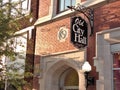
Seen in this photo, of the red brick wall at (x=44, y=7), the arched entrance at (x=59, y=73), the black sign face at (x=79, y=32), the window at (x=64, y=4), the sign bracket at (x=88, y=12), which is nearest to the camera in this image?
the black sign face at (x=79, y=32)

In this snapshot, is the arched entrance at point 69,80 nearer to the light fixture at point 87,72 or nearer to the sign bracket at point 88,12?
the light fixture at point 87,72

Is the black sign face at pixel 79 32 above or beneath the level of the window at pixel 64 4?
beneath

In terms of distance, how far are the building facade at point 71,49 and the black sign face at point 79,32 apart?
5.1 inches

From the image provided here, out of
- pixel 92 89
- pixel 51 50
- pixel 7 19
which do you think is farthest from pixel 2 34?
pixel 92 89

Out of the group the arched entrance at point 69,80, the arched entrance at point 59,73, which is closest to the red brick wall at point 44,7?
the arched entrance at point 59,73

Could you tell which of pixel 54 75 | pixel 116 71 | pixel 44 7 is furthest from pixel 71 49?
pixel 44 7

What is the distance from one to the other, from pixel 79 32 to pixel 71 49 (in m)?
0.99

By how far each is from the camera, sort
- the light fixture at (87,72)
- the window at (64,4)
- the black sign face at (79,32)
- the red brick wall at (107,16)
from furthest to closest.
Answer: the window at (64,4), the black sign face at (79,32), the red brick wall at (107,16), the light fixture at (87,72)

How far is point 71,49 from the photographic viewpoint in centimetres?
984

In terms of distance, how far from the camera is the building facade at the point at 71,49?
28.3ft

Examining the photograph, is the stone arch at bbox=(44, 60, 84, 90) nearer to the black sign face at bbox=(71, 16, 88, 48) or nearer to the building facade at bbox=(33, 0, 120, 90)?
the building facade at bbox=(33, 0, 120, 90)

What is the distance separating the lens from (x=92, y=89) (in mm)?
8867

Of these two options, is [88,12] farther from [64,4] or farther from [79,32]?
[64,4]

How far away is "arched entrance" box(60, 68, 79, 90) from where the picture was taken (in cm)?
1026
